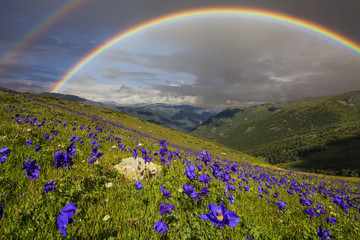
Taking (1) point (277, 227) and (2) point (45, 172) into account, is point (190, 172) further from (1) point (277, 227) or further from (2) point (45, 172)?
(2) point (45, 172)

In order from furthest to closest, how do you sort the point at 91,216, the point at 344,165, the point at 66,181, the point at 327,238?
1. the point at 344,165
2. the point at 66,181
3. the point at 91,216
4. the point at 327,238

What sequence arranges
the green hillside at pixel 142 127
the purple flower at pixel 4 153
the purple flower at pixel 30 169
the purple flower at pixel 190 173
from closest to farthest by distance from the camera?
the purple flower at pixel 30 169
the purple flower at pixel 4 153
the purple flower at pixel 190 173
the green hillside at pixel 142 127

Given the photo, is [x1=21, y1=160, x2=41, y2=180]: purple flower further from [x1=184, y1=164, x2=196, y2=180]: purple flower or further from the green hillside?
the green hillside

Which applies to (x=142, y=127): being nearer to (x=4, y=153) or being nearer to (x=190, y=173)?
(x=4, y=153)

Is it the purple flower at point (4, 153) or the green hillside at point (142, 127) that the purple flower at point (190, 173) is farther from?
the green hillside at point (142, 127)

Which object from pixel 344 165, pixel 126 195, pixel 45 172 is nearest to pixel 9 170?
pixel 45 172

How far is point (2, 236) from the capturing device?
78.0 inches

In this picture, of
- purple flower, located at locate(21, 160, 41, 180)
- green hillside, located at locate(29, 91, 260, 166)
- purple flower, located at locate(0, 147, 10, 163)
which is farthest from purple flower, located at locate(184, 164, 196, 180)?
green hillside, located at locate(29, 91, 260, 166)

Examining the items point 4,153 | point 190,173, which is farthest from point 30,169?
point 190,173

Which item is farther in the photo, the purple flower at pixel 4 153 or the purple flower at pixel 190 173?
the purple flower at pixel 190 173

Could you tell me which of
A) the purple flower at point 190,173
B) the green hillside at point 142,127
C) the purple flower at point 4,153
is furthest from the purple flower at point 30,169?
the green hillside at point 142,127

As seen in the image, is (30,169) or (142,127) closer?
(30,169)

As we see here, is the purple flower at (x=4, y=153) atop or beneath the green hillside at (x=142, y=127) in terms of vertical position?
atop

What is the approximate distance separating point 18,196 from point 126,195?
1.98 m
